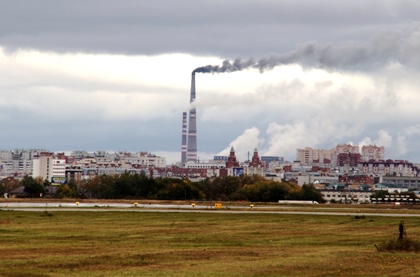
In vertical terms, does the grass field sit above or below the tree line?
below

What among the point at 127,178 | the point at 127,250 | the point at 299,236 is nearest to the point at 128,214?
the point at 299,236

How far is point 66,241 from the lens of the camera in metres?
53.3

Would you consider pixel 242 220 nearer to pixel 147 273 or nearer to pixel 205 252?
pixel 205 252

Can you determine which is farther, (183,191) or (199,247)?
(183,191)

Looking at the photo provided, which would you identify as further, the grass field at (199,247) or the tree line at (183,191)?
the tree line at (183,191)

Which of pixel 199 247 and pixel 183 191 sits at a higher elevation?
pixel 183 191

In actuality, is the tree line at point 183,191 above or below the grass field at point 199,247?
above

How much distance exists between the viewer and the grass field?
39.3m

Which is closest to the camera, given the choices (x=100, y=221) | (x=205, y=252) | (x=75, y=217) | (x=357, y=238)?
(x=205, y=252)

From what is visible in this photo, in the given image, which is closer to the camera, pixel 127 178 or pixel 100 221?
pixel 100 221

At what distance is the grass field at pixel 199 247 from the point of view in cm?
3928

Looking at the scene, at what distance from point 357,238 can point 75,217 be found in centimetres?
3159

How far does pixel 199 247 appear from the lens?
163 feet

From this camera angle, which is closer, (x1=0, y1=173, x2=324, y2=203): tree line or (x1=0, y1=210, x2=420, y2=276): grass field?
(x1=0, y1=210, x2=420, y2=276): grass field
